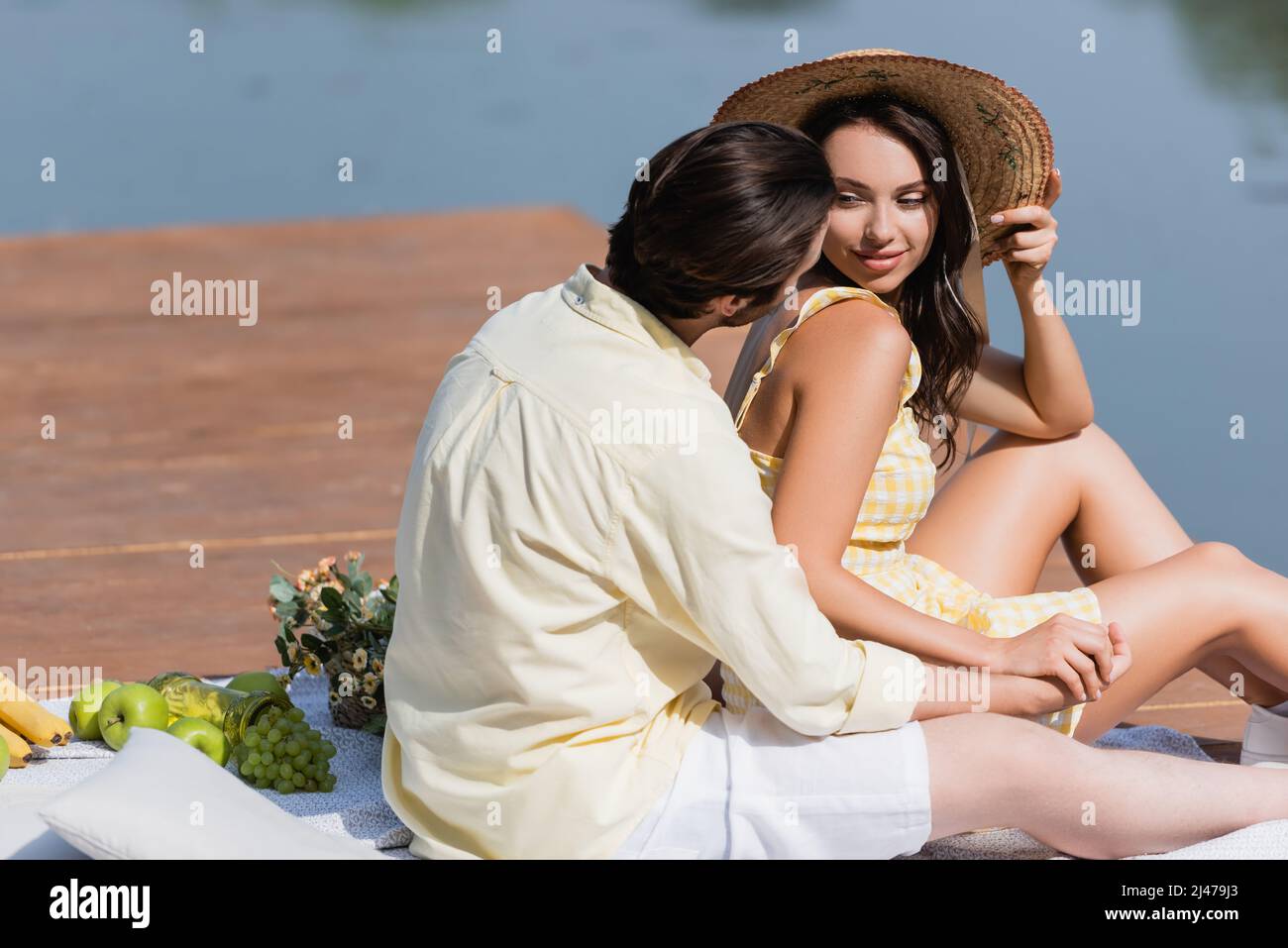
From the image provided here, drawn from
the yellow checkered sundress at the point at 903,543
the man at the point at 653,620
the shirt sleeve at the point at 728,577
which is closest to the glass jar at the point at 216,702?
the man at the point at 653,620

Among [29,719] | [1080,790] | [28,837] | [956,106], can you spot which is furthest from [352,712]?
[956,106]

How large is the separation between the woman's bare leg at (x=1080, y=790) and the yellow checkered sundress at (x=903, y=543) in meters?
0.12

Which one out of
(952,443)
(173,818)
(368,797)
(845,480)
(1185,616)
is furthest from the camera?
(952,443)

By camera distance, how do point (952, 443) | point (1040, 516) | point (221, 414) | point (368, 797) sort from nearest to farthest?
point (368, 797) → point (1040, 516) → point (952, 443) → point (221, 414)

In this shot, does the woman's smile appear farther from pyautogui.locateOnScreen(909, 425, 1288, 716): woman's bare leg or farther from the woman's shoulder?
pyautogui.locateOnScreen(909, 425, 1288, 716): woman's bare leg

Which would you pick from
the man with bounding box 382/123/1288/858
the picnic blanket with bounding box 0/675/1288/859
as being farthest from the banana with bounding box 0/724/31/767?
the man with bounding box 382/123/1288/858

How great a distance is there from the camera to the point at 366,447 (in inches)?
170

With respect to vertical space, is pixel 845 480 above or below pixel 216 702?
above

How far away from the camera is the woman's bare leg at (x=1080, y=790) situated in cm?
199

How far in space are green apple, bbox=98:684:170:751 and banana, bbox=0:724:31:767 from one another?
0.38 feet

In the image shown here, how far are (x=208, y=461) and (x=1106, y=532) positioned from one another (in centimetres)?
235

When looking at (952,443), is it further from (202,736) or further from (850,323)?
(202,736)

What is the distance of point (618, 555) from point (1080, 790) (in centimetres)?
64

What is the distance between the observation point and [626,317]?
188 cm
